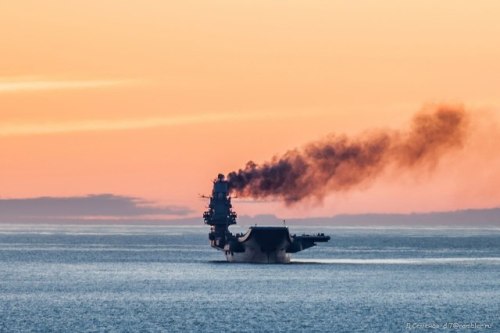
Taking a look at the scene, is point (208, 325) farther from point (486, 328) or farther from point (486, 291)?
point (486, 291)

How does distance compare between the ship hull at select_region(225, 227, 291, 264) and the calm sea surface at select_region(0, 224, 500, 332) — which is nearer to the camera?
the calm sea surface at select_region(0, 224, 500, 332)

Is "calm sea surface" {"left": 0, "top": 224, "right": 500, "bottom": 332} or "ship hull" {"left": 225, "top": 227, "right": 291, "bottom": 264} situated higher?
"ship hull" {"left": 225, "top": 227, "right": 291, "bottom": 264}

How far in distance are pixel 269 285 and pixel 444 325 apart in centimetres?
4745

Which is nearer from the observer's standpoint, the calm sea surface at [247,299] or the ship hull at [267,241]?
the calm sea surface at [247,299]

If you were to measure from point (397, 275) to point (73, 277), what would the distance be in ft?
132

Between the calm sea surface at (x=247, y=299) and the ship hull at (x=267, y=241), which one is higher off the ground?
the ship hull at (x=267, y=241)

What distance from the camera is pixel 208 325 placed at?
10388 centimetres

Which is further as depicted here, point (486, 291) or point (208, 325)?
point (486, 291)

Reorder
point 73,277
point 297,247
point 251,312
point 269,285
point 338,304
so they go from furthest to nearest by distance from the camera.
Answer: point 297,247 → point 73,277 → point 269,285 → point 338,304 → point 251,312

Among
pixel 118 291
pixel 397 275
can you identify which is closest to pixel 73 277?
pixel 118 291

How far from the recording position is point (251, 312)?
381ft

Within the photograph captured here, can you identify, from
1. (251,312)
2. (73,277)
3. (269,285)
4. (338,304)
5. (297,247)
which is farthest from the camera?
(297,247)

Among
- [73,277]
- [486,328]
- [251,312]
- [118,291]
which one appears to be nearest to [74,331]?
[251,312]

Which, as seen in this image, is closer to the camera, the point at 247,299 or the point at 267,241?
the point at 247,299
